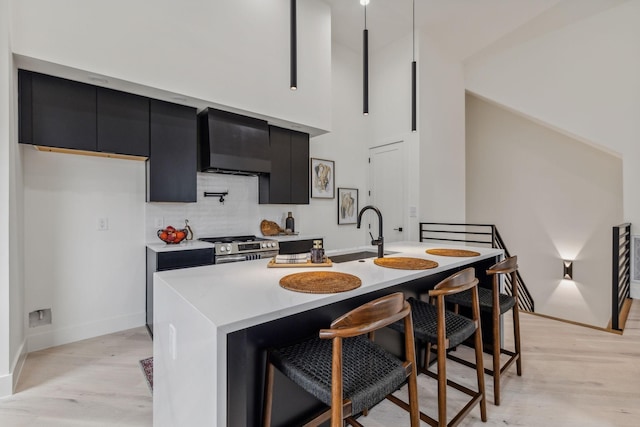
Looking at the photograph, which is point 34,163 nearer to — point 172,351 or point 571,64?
point 172,351

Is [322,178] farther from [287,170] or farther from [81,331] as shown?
[81,331]

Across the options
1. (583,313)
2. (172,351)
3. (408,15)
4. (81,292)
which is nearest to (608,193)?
(583,313)

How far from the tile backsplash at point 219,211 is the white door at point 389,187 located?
5.74ft

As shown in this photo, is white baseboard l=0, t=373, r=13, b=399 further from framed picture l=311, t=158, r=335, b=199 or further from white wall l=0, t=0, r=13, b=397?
framed picture l=311, t=158, r=335, b=199

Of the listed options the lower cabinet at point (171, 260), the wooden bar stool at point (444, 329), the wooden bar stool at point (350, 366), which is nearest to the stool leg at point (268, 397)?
the wooden bar stool at point (350, 366)

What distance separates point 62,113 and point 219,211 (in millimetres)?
1708

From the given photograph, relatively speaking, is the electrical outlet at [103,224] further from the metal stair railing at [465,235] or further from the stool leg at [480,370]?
the metal stair railing at [465,235]

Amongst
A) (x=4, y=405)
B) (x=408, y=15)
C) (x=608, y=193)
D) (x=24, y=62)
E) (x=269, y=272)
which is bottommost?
(x=4, y=405)

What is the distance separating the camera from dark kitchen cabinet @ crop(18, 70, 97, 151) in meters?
2.33

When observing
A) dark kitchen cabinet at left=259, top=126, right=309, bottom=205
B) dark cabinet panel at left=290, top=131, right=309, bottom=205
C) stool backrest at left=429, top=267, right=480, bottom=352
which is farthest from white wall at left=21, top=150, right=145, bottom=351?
stool backrest at left=429, top=267, right=480, bottom=352

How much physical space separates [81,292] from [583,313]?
24.0 ft

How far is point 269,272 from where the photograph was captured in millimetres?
1710

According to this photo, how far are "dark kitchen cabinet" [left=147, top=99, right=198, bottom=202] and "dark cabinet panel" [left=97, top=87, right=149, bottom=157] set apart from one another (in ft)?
0.26

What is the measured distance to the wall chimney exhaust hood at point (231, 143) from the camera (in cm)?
322
